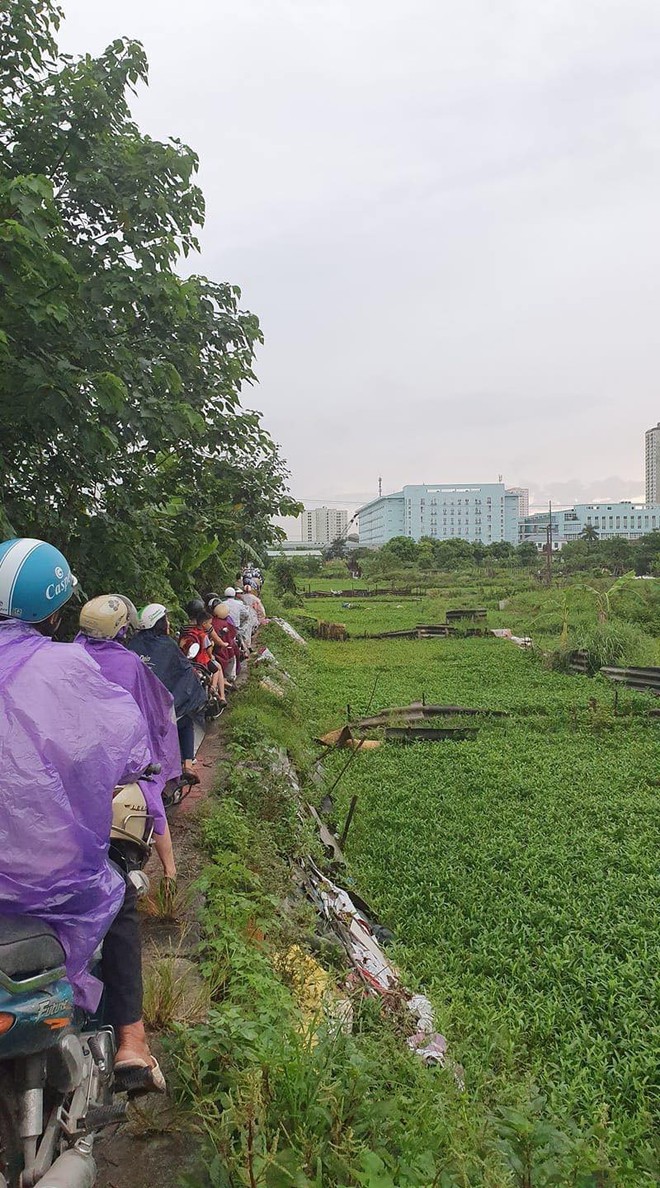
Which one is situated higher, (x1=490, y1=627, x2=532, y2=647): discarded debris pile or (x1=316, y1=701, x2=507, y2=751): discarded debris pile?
(x1=490, y1=627, x2=532, y2=647): discarded debris pile

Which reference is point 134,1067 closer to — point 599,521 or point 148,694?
point 148,694

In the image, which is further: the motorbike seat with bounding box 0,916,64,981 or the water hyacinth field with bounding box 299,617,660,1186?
the water hyacinth field with bounding box 299,617,660,1186

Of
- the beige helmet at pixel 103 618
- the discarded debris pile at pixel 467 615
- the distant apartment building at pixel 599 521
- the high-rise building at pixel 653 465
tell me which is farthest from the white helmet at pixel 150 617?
the high-rise building at pixel 653 465

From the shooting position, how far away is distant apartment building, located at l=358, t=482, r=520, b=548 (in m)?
123

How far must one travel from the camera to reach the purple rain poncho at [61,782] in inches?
70.7

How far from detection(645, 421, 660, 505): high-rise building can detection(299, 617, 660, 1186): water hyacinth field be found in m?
126

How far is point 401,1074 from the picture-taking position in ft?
9.50

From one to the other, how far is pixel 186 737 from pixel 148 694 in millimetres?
2485

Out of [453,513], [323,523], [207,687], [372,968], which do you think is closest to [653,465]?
[453,513]

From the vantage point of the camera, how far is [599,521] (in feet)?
396

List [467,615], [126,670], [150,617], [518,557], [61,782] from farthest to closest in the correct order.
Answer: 1. [518,557]
2. [467,615]
3. [150,617]
4. [126,670]
5. [61,782]

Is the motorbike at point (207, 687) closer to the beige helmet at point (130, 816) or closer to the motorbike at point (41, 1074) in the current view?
the beige helmet at point (130, 816)

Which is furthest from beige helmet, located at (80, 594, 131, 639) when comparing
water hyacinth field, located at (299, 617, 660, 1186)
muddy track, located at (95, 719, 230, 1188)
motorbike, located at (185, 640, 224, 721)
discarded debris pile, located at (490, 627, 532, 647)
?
discarded debris pile, located at (490, 627, 532, 647)

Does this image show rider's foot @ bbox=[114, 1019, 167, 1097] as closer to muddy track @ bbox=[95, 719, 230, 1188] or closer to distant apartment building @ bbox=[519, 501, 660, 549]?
muddy track @ bbox=[95, 719, 230, 1188]
